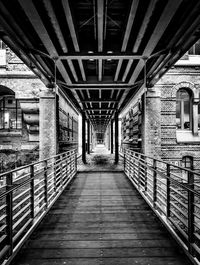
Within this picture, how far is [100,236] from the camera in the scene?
146 inches

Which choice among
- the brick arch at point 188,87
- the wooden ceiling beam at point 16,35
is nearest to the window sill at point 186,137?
the brick arch at point 188,87

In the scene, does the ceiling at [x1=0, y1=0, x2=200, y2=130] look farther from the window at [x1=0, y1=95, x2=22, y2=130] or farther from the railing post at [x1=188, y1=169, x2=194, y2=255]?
the window at [x1=0, y1=95, x2=22, y2=130]

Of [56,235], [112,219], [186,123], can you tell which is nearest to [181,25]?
[112,219]

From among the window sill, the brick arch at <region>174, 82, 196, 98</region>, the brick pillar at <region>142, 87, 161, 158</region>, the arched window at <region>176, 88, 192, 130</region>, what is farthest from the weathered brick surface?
the brick pillar at <region>142, 87, 161, 158</region>

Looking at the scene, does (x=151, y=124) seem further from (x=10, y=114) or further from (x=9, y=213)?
(x=10, y=114)

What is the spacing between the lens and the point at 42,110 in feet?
26.9

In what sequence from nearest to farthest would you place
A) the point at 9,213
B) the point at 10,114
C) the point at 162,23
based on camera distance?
the point at 9,213 → the point at 162,23 → the point at 10,114

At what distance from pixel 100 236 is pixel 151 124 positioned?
499cm

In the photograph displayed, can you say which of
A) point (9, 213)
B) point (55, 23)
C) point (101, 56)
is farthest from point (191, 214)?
point (101, 56)

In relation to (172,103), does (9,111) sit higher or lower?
lower

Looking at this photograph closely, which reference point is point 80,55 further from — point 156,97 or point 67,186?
point 67,186

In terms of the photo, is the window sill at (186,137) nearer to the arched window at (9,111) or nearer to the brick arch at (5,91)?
the arched window at (9,111)

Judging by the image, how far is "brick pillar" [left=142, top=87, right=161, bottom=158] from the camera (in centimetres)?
793

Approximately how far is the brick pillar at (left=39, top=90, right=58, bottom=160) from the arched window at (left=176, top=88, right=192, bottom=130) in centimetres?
722
